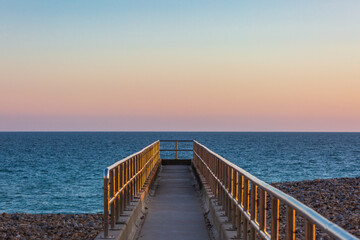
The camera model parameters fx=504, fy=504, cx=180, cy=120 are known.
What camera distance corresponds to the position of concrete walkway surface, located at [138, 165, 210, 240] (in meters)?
9.12

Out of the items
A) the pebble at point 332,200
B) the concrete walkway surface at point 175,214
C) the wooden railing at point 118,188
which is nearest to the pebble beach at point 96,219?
the pebble at point 332,200

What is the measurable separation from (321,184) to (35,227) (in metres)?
12.1

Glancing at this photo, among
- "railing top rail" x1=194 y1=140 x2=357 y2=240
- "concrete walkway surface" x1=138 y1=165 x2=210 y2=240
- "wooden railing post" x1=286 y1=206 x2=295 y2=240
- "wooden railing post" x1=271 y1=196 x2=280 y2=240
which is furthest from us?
"concrete walkway surface" x1=138 y1=165 x2=210 y2=240

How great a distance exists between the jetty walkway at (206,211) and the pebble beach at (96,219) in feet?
4.59

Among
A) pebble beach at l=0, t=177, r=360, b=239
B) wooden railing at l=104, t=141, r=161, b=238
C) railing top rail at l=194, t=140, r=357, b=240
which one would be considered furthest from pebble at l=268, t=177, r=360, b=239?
railing top rail at l=194, t=140, r=357, b=240

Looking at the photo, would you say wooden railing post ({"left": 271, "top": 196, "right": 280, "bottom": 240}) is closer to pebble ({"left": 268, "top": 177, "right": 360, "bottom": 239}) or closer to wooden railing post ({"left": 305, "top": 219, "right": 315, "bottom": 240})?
wooden railing post ({"left": 305, "top": 219, "right": 315, "bottom": 240})

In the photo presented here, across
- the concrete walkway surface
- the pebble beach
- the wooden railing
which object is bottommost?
the pebble beach

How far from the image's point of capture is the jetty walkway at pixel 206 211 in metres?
4.64

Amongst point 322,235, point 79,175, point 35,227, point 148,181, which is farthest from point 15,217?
point 79,175

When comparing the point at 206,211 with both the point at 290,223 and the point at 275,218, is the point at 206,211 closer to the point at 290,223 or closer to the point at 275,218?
the point at 275,218

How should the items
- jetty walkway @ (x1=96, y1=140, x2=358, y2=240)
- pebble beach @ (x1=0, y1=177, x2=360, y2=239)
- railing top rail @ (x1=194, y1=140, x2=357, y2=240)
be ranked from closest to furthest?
railing top rail @ (x1=194, y1=140, x2=357, y2=240), jetty walkway @ (x1=96, y1=140, x2=358, y2=240), pebble beach @ (x1=0, y1=177, x2=360, y2=239)

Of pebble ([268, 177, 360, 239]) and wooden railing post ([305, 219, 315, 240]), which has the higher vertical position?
wooden railing post ([305, 219, 315, 240])

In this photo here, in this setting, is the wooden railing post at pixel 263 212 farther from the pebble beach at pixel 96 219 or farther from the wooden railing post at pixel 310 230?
the pebble beach at pixel 96 219

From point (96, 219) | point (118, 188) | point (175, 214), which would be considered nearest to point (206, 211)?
point (175, 214)
